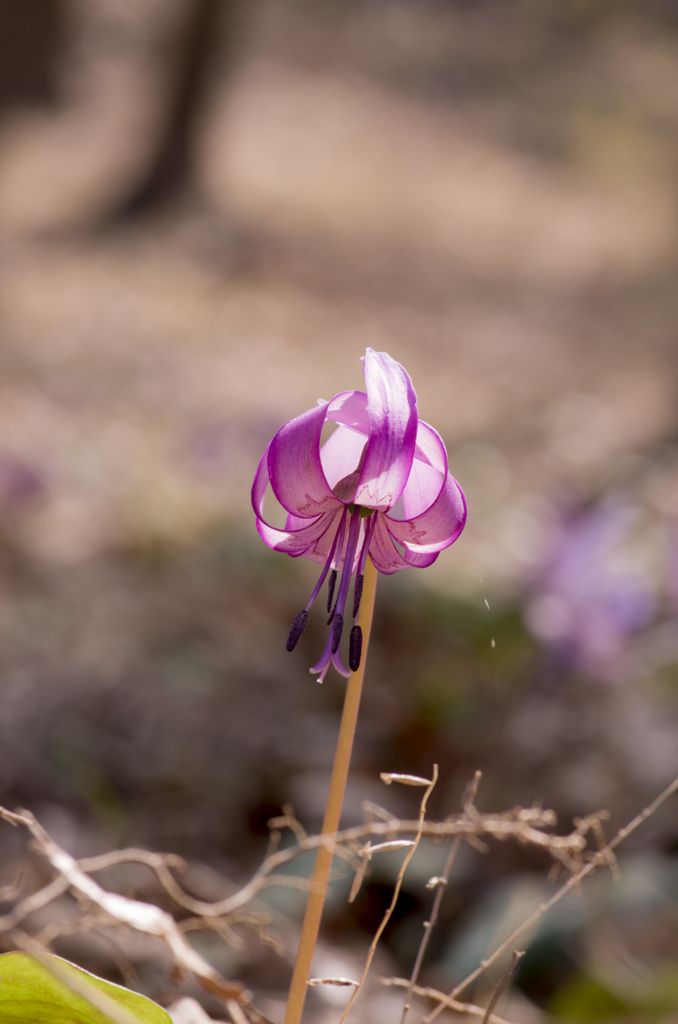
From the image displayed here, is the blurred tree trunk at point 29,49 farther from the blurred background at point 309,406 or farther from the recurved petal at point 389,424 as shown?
the recurved petal at point 389,424

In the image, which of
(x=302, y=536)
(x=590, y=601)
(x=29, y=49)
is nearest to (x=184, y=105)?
(x=29, y=49)

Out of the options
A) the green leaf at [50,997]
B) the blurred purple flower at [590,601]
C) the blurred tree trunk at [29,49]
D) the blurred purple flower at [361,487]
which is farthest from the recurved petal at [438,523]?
the blurred tree trunk at [29,49]

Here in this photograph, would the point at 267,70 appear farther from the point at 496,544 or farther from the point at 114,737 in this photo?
the point at 114,737

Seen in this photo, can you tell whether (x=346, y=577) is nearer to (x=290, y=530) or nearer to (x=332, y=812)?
(x=290, y=530)

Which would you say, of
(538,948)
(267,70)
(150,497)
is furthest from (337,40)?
(538,948)

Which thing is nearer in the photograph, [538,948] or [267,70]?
[538,948]

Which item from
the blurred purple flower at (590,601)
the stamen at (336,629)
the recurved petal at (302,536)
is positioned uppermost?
the recurved petal at (302,536)
